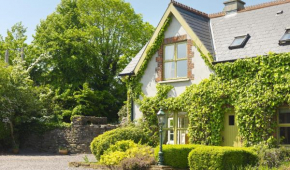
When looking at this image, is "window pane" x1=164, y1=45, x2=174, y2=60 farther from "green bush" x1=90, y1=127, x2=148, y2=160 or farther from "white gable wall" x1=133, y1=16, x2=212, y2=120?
"green bush" x1=90, y1=127, x2=148, y2=160

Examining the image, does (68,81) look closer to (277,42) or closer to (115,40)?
(115,40)

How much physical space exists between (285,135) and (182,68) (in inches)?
215

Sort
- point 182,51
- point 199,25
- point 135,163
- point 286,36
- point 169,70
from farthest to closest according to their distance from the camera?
1. point 199,25
2. point 169,70
3. point 182,51
4. point 286,36
5. point 135,163

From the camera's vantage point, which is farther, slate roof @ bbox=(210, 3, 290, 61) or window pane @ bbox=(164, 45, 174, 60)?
window pane @ bbox=(164, 45, 174, 60)

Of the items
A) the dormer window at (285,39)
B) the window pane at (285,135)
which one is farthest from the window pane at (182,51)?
the window pane at (285,135)

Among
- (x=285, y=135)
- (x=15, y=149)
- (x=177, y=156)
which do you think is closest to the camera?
(x=177, y=156)

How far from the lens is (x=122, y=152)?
14.8 m

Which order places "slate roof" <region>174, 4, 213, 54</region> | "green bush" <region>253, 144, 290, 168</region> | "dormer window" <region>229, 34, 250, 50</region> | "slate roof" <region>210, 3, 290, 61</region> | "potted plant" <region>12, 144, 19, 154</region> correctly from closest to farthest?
"green bush" <region>253, 144, 290, 168</region> → "slate roof" <region>210, 3, 290, 61</region> → "dormer window" <region>229, 34, 250, 50</region> → "slate roof" <region>174, 4, 213, 54</region> → "potted plant" <region>12, 144, 19, 154</region>

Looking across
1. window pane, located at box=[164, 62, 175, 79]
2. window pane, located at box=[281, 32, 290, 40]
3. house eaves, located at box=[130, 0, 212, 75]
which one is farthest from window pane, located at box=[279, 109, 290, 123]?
window pane, located at box=[164, 62, 175, 79]

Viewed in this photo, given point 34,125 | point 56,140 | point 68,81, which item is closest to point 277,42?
point 56,140

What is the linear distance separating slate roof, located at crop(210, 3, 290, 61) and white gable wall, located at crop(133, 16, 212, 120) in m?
0.84

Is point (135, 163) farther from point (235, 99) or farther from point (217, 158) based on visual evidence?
point (235, 99)

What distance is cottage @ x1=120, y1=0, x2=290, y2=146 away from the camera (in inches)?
659

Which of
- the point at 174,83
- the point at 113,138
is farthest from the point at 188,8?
the point at 113,138
